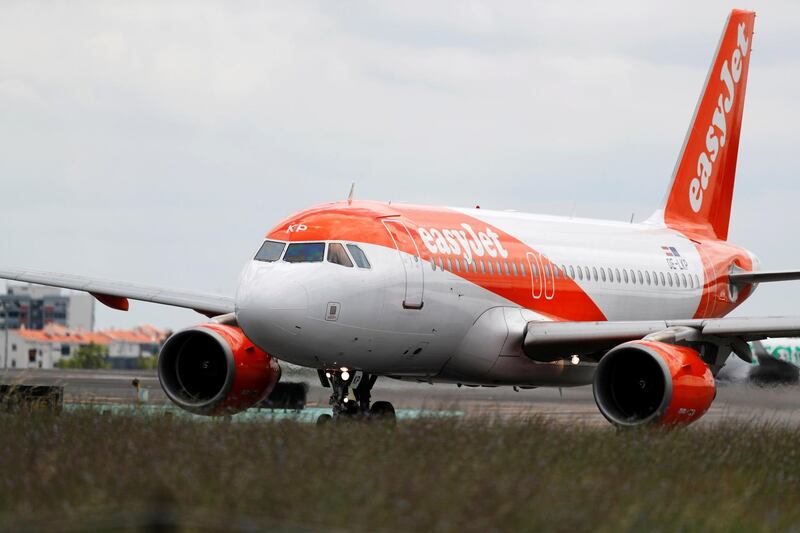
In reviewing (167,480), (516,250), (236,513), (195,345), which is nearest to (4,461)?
(167,480)

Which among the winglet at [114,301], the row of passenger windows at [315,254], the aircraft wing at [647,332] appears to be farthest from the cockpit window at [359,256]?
the winglet at [114,301]

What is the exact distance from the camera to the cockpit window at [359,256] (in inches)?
748

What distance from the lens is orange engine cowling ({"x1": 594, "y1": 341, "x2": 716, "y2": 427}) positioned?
18.5m

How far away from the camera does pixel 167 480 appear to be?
10.4 m

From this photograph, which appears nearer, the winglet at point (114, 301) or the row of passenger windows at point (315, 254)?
the row of passenger windows at point (315, 254)

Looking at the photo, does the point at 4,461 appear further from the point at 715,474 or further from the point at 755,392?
the point at 755,392

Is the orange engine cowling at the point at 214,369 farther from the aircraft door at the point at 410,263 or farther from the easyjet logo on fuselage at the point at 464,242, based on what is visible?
the easyjet logo on fuselage at the point at 464,242

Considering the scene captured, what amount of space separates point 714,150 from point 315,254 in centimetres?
1354

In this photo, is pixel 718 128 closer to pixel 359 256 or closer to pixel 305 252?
pixel 359 256

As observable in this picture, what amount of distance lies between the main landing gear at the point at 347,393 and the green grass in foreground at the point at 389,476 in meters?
A: 4.50

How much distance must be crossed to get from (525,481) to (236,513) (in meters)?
2.47

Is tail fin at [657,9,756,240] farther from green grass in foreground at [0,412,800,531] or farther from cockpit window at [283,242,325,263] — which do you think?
green grass in foreground at [0,412,800,531]

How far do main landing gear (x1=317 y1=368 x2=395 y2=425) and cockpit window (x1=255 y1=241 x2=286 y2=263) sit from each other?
5.98 ft

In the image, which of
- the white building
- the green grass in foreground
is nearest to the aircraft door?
the green grass in foreground
